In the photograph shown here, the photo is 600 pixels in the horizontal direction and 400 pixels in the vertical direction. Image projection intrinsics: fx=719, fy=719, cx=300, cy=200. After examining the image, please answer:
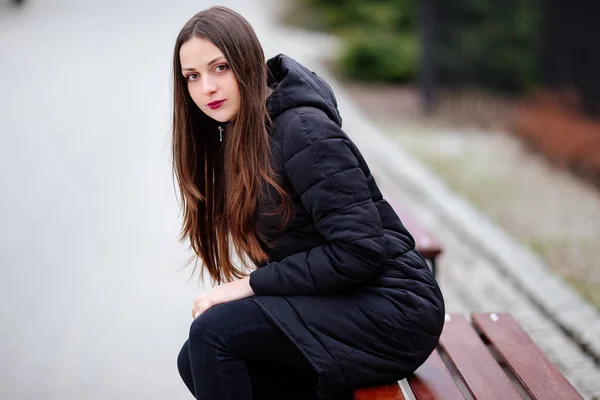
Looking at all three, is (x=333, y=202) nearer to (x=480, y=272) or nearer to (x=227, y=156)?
(x=227, y=156)

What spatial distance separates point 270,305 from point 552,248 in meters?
3.58

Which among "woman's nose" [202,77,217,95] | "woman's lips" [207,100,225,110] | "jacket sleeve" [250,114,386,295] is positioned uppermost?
"woman's nose" [202,77,217,95]

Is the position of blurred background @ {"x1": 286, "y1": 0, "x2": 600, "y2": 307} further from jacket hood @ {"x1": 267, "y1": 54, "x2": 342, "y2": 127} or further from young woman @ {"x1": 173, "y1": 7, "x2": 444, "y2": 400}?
jacket hood @ {"x1": 267, "y1": 54, "x2": 342, "y2": 127}

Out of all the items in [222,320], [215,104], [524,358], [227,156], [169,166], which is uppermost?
[215,104]

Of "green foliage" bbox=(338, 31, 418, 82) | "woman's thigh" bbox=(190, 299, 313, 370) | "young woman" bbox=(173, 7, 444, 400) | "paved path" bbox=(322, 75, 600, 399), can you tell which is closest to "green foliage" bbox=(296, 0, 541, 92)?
"green foliage" bbox=(338, 31, 418, 82)

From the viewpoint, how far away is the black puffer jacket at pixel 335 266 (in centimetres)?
212

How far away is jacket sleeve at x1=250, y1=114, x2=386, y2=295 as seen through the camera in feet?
6.91

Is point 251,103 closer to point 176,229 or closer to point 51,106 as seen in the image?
point 176,229

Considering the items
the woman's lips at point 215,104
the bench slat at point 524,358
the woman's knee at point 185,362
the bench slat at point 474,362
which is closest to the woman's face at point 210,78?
the woman's lips at point 215,104

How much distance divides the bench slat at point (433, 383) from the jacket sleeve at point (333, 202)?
1.42ft

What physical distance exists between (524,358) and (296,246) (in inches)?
35.1

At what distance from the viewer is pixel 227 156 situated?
238 centimetres

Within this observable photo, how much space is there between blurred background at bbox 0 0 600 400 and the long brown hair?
3.63 ft

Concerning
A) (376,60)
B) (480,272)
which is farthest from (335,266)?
(376,60)
